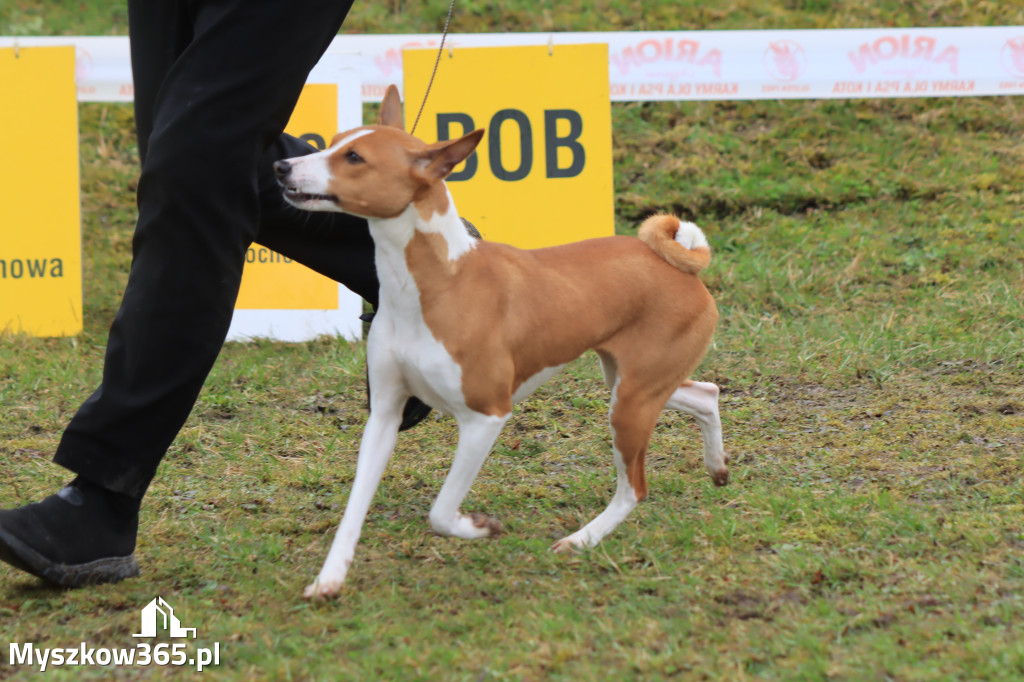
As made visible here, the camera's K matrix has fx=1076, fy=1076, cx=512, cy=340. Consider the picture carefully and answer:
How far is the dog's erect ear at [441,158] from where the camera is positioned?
248 cm

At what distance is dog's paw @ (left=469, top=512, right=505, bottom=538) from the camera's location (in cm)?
277

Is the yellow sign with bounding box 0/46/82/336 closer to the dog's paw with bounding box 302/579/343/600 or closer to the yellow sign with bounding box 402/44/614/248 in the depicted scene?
the yellow sign with bounding box 402/44/614/248

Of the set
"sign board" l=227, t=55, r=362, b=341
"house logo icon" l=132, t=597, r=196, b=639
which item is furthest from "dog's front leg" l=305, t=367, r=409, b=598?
"sign board" l=227, t=55, r=362, b=341

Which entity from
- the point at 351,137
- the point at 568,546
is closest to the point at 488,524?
the point at 568,546

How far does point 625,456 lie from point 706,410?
45 centimetres

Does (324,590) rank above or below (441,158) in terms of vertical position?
below

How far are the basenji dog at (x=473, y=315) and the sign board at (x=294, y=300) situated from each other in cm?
244

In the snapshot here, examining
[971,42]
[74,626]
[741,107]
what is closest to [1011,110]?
[971,42]

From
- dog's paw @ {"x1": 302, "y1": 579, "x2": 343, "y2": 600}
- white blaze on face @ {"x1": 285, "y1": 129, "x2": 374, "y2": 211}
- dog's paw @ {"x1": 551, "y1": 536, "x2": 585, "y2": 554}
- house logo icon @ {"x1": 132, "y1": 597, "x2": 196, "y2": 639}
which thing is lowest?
Answer: dog's paw @ {"x1": 551, "y1": 536, "x2": 585, "y2": 554}

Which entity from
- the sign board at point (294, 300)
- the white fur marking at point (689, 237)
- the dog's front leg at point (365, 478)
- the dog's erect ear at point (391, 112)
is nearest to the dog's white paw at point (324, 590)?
the dog's front leg at point (365, 478)

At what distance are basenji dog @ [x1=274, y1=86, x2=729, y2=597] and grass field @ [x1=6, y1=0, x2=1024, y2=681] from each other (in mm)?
258

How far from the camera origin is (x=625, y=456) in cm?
287

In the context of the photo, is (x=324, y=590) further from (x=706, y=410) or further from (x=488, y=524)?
(x=706, y=410)

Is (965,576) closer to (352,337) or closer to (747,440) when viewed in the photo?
(747,440)
